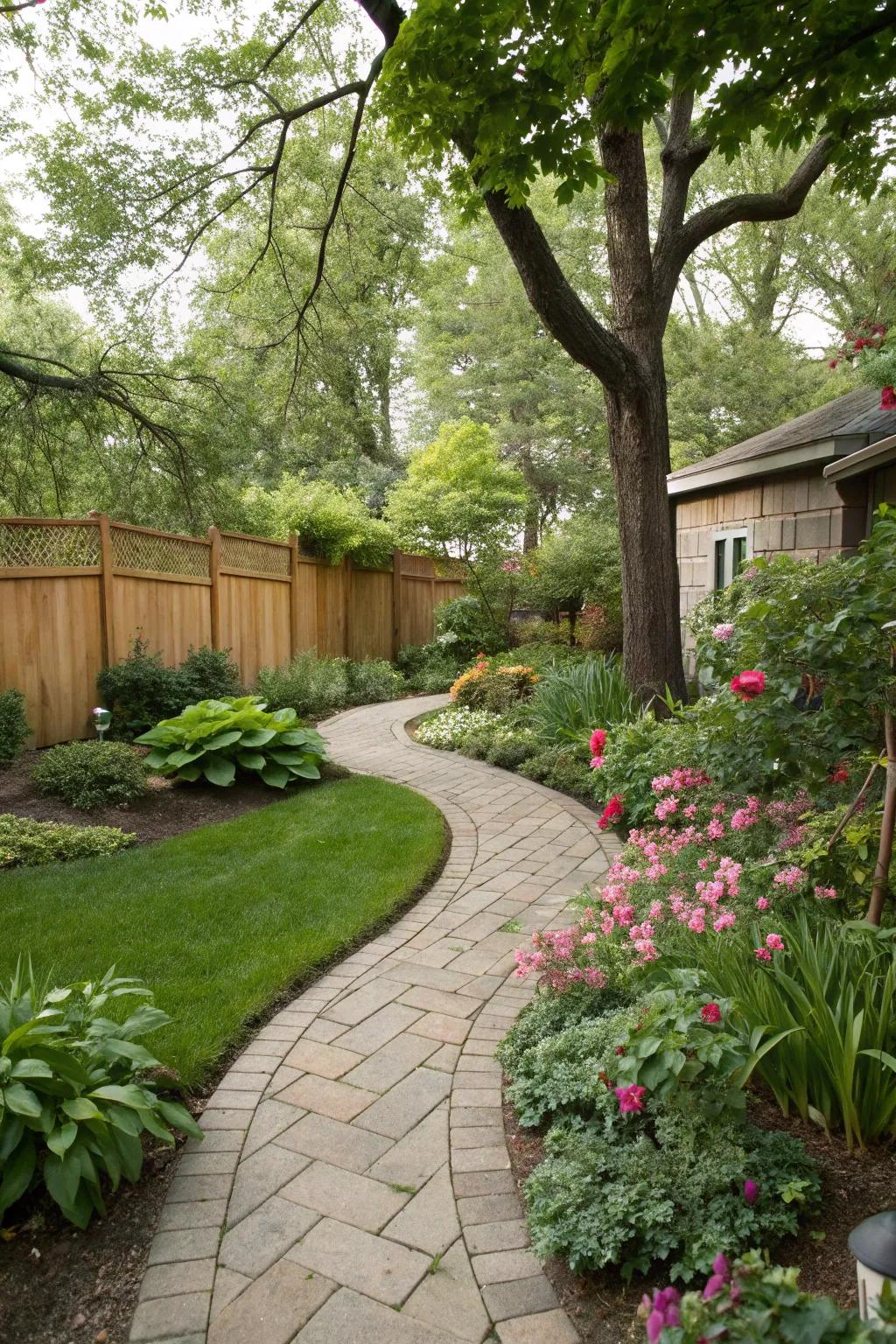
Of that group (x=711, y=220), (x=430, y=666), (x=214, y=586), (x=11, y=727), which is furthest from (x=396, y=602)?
(x=11, y=727)

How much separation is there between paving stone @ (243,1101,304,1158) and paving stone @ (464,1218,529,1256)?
2.22 ft

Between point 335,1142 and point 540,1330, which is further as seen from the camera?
point 335,1142

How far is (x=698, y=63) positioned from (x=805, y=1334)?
12.1 feet

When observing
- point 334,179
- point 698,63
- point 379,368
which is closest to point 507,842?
point 698,63

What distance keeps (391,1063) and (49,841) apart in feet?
10.0

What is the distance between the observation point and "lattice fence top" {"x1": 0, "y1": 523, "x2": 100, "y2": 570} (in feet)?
22.1

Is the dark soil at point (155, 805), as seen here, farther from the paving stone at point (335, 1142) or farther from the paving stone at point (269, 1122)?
the paving stone at point (335, 1142)

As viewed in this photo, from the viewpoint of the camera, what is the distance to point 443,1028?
2.95 metres

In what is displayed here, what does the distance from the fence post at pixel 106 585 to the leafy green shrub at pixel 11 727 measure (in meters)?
1.19

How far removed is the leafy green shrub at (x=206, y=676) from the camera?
→ 7.80 metres

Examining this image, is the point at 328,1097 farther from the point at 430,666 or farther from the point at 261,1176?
the point at 430,666

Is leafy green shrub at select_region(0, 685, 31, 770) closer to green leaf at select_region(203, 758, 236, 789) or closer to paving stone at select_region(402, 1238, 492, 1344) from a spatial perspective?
green leaf at select_region(203, 758, 236, 789)

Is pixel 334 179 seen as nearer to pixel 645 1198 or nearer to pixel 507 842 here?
pixel 507 842

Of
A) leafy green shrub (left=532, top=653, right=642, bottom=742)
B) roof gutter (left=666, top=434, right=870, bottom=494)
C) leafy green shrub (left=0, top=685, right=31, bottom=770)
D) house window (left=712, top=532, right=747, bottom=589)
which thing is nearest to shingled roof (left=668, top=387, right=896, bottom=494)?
roof gutter (left=666, top=434, right=870, bottom=494)
